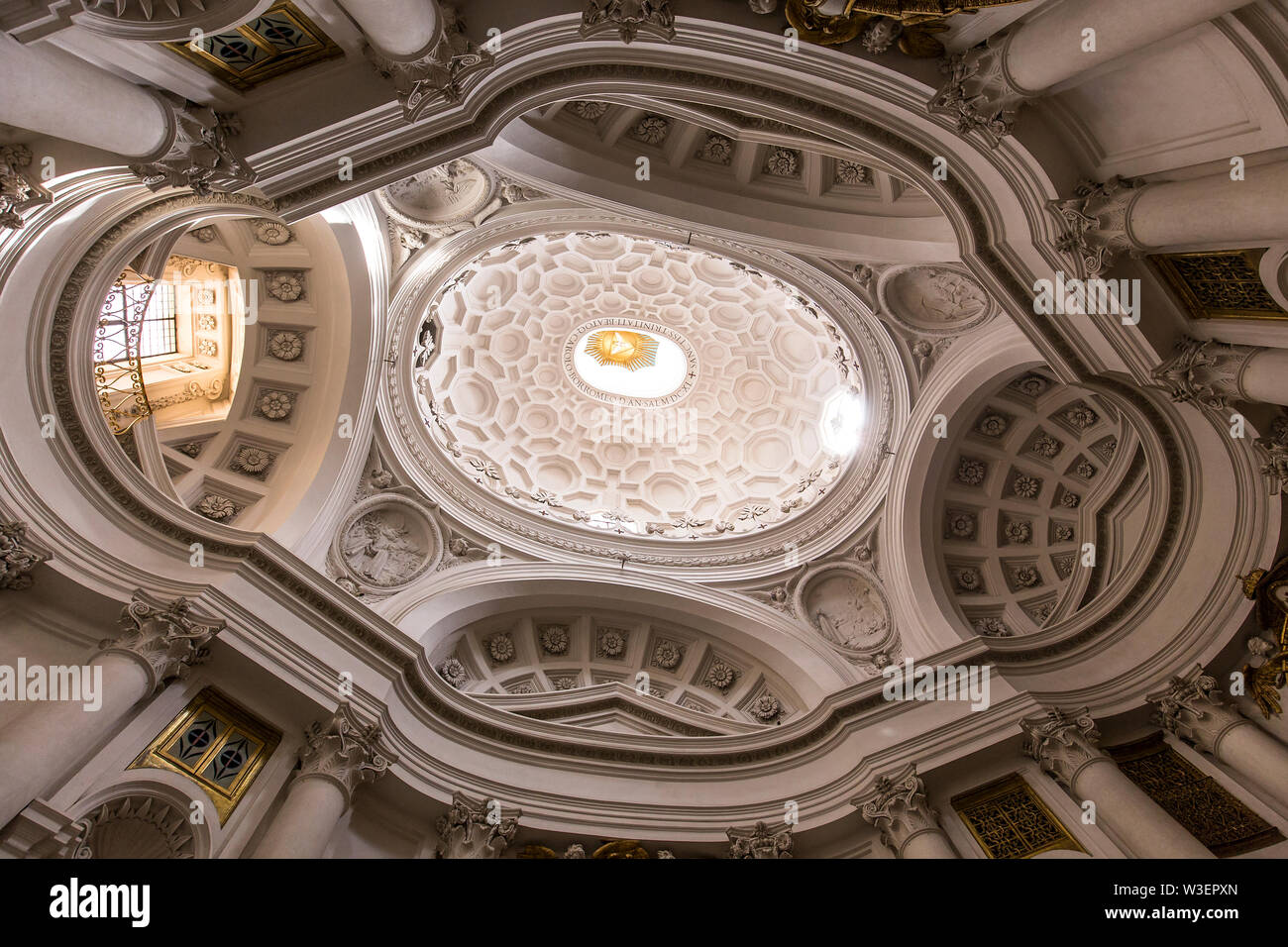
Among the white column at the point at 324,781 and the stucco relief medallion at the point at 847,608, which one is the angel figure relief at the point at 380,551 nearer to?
the white column at the point at 324,781

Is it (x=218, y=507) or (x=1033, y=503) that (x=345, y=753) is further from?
(x=1033, y=503)

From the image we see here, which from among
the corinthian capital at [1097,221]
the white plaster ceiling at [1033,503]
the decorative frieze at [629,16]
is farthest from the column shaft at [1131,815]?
the decorative frieze at [629,16]

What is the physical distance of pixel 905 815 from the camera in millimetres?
11820

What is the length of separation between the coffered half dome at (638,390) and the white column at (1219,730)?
898 centimetres

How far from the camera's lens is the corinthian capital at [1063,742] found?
1141cm

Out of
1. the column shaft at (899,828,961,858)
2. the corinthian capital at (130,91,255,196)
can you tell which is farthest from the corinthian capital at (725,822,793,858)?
the corinthian capital at (130,91,255,196)

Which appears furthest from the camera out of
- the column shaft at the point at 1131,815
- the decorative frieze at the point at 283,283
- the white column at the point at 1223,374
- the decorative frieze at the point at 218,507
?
the decorative frieze at the point at 283,283

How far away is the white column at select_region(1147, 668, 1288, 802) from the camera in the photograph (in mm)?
10367

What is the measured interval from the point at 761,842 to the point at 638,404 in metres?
14.4

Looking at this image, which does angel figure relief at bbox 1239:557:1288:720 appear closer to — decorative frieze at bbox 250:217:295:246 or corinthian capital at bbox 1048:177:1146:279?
corinthian capital at bbox 1048:177:1146:279

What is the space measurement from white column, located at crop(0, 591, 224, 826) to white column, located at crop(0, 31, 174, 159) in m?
6.04

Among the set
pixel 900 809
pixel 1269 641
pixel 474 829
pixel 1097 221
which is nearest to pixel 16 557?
pixel 474 829

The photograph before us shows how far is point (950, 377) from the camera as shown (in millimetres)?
16984
